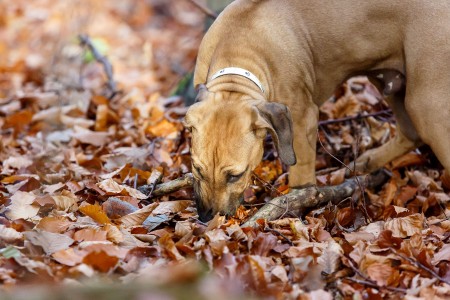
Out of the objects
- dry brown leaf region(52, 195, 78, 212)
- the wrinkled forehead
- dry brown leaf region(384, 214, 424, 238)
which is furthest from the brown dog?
dry brown leaf region(52, 195, 78, 212)

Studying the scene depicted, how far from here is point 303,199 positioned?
4883mm

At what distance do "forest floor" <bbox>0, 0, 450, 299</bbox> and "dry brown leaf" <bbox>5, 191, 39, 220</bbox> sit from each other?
13mm

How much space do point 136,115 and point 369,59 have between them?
2.71 metres

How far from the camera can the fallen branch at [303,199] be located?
15.0ft

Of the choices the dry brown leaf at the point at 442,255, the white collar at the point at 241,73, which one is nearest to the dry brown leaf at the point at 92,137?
the white collar at the point at 241,73

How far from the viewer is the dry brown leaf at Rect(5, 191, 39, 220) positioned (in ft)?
14.1

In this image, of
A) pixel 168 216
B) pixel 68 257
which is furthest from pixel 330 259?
pixel 68 257

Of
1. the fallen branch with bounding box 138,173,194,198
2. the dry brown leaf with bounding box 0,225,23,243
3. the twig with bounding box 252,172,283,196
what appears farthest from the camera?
the twig with bounding box 252,172,283,196

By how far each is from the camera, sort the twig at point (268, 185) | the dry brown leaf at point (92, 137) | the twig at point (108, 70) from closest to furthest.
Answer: the twig at point (268, 185) → the dry brown leaf at point (92, 137) → the twig at point (108, 70)

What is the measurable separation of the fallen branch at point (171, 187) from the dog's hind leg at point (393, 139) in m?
1.58

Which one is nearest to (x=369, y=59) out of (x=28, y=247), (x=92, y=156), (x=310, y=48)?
(x=310, y=48)

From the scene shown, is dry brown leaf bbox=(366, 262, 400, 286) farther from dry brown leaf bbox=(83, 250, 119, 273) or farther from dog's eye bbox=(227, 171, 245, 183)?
dry brown leaf bbox=(83, 250, 119, 273)

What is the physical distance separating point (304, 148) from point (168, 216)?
125 cm

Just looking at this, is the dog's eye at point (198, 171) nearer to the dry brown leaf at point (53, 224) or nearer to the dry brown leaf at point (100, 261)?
the dry brown leaf at point (53, 224)
